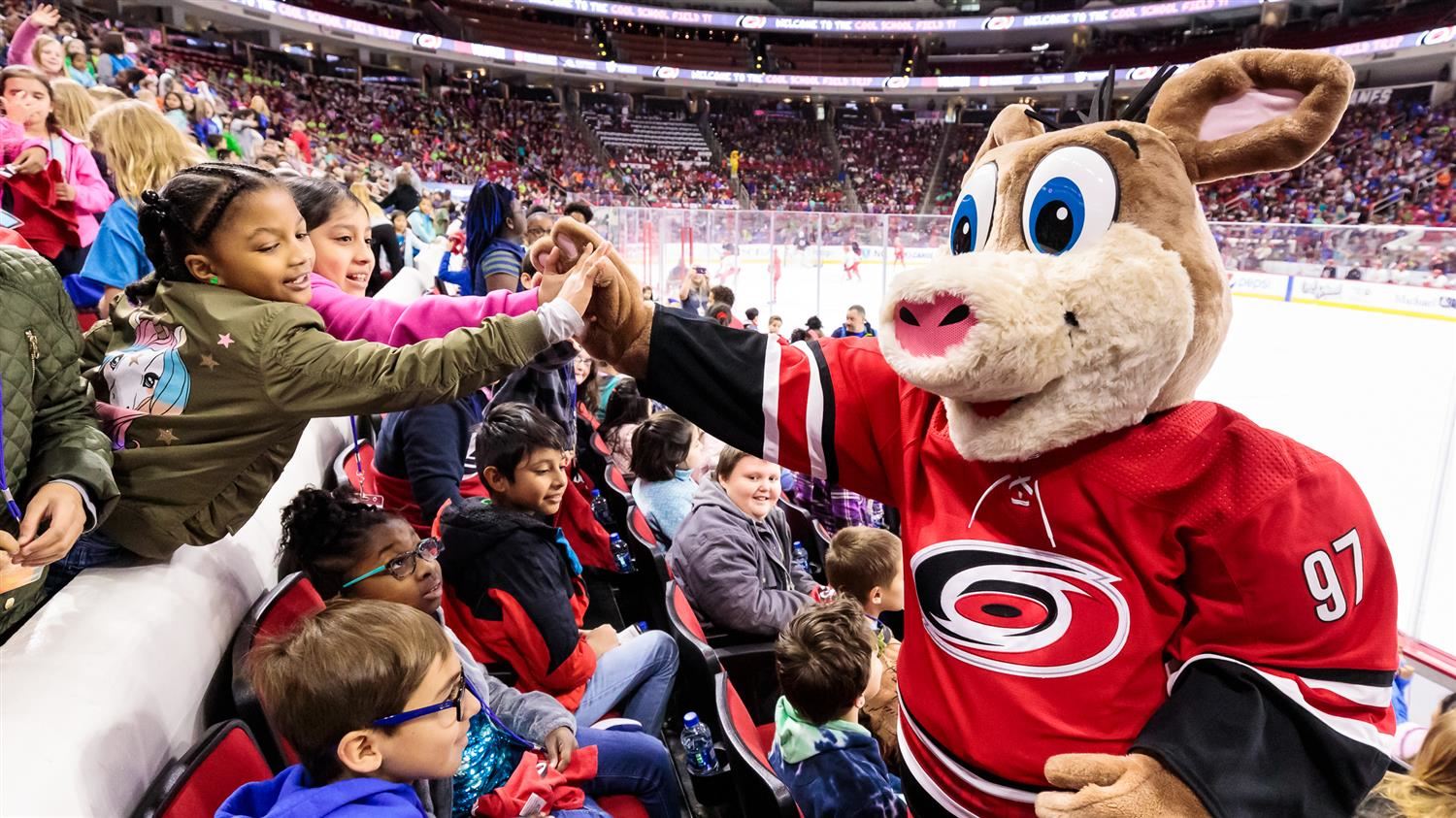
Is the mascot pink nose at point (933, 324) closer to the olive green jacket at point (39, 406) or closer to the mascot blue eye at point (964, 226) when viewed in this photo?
the mascot blue eye at point (964, 226)

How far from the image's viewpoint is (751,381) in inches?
48.4

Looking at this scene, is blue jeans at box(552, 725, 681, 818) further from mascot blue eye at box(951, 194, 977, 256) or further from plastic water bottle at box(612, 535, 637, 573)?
mascot blue eye at box(951, 194, 977, 256)

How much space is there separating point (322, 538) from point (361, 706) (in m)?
0.66

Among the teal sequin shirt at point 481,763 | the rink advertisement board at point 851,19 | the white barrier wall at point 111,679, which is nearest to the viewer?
the white barrier wall at point 111,679

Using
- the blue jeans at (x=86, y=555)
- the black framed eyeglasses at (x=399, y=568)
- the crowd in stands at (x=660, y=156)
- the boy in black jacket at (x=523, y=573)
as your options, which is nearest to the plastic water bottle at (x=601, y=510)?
the boy in black jacket at (x=523, y=573)

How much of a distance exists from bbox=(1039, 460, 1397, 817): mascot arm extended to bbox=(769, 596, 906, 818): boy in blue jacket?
0.66m

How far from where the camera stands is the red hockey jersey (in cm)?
92

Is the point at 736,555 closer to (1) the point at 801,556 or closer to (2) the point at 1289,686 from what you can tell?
(1) the point at 801,556

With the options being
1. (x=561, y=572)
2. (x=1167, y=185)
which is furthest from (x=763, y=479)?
(x=1167, y=185)

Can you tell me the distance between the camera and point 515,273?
2863 millimetres

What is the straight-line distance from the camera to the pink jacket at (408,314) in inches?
53.9

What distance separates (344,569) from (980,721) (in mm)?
1189

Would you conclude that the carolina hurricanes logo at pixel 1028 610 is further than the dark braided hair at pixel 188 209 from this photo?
No

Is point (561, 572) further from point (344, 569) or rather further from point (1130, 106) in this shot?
point (1130, 106)
